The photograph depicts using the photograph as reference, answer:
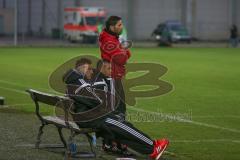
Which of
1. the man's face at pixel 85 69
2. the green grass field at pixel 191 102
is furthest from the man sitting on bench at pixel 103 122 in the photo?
the green grass field at pixel 191 102

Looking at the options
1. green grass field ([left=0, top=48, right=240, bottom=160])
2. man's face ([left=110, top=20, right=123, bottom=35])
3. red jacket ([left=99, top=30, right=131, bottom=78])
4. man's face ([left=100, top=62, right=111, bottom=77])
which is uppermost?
man's face ([left=110, top=20, right=123, bottom=35])

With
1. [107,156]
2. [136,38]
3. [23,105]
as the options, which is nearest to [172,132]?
[107,156]

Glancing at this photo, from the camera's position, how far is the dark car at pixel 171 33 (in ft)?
225

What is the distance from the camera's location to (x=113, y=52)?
13.3 m

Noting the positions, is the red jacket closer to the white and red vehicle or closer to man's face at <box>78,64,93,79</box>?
man's face at <box>78,64,93,79</box>

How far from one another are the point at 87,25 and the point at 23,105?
5193 cm

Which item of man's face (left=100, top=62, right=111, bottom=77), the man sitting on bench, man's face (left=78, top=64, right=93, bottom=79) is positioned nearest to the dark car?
man's face (left=100, top=62, right=111, bottom=77)

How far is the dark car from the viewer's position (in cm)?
6858

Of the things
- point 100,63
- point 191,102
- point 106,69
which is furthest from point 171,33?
point 106,69

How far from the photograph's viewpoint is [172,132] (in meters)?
15.5

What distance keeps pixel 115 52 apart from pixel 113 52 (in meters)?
0.04

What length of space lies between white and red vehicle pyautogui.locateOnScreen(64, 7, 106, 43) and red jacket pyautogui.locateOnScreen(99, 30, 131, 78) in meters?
56.8

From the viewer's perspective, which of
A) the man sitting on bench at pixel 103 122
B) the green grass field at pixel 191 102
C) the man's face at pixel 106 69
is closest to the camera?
the man sitting on bench at pixel 103 122

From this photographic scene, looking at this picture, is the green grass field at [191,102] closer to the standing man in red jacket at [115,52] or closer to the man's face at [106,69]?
the standing man in red jacket at [115,52]
